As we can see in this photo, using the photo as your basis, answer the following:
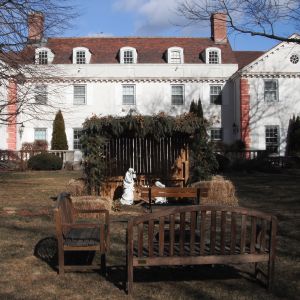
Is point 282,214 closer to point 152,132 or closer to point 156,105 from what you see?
point 152,132

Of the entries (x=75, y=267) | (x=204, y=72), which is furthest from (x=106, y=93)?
(x=75, y=267)

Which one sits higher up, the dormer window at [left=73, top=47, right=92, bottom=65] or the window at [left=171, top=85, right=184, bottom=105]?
the dormer window at [left=73, top=47, right=92, bottom=65]

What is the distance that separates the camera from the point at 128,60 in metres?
38.6

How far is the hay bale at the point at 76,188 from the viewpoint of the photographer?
1385 centimetres

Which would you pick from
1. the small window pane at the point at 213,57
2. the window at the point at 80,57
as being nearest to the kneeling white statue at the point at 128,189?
the window at the point at 80,57

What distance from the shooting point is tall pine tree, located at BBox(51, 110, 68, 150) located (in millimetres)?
35312

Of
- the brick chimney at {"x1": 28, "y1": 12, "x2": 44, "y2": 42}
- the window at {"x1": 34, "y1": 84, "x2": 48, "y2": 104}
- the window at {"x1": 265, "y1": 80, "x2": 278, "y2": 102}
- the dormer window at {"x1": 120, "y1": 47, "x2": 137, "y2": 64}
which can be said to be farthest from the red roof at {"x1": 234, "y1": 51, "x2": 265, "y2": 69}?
the brick chimney at {"x1": 28, "y1": 12, "x2": 44, "y2": 42}

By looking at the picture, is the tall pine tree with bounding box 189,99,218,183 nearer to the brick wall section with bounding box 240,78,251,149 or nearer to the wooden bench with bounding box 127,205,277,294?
the wooden bench with bounding box 127,205,277,294

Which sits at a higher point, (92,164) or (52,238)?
(92,164)

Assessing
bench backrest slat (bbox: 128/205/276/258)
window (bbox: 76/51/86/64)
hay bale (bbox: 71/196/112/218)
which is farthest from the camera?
window (bbox: 76/51/86/64)

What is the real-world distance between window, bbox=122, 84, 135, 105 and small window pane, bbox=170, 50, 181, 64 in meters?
3.57

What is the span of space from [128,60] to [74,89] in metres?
4.61

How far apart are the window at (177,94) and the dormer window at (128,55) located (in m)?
3.61

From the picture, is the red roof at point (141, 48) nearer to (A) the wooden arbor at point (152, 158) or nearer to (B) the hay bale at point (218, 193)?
(A) the wooden arbor at point (152, 158)
